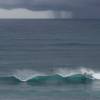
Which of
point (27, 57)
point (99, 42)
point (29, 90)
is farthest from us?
point (99, 42)

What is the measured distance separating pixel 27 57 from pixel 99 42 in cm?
1711

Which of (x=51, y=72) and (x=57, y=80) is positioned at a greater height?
(x=51, y=72)

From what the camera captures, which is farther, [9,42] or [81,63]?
[9,42]

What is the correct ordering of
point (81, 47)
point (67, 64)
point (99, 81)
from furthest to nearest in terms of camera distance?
point (81, 47), point (67, 64), point (99, 81)

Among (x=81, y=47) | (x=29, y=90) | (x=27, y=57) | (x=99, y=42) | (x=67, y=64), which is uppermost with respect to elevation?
(x=99, y=42)

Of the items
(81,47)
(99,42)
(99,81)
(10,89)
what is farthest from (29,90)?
(99,42)

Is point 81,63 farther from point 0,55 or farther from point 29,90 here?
point 29,90

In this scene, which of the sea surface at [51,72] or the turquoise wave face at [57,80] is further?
the turquoise wave face at [57,80]

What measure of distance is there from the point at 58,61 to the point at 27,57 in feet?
11.3

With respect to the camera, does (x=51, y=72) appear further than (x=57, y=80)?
Yes

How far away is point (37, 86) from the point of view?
25.7m

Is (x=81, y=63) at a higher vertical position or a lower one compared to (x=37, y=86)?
higher

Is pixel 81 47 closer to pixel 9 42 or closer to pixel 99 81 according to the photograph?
pixel 9 42

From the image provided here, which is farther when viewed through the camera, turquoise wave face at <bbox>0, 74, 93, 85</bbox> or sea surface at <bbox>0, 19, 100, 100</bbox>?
turquoise wave face at <bbox>0, 74, 93, 85</bbox>
